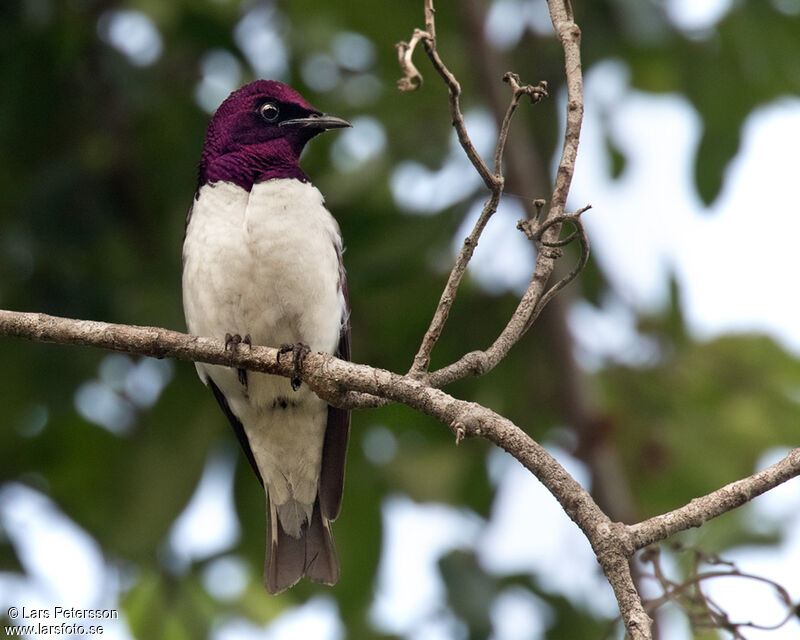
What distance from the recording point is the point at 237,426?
585 cm

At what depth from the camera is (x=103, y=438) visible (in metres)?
6.50

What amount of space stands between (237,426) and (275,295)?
103 cm

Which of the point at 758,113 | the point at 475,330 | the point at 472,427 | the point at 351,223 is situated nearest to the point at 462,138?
the point at 472,427

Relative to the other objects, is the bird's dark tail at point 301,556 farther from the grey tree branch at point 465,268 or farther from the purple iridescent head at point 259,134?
the grey tree branch at point 465,268

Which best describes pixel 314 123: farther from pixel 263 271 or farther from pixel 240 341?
pixel 240 341

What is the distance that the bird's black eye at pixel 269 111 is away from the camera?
19.2 feet

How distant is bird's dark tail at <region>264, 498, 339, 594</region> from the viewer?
5.67 m

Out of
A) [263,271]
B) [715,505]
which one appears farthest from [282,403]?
[715,505]

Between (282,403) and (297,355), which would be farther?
(282,403)

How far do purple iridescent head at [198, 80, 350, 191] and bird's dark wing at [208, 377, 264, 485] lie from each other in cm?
102

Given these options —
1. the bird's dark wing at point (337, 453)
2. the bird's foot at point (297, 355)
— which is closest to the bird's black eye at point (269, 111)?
the bird's dark wing at point (337, 453)

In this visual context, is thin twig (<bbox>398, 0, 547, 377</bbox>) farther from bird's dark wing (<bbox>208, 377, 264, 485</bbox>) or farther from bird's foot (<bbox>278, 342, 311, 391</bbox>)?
bird's dark wing (<bbox>208, 377, 264, 485</bbox>)

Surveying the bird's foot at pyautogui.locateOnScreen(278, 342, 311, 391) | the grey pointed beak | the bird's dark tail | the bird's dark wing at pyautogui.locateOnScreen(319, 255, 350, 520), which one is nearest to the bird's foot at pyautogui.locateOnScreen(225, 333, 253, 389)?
the bird's foot at pyautogui.locateOnScreen(278, 342, 311, 391)

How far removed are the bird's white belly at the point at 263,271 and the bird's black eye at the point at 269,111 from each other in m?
0.62
